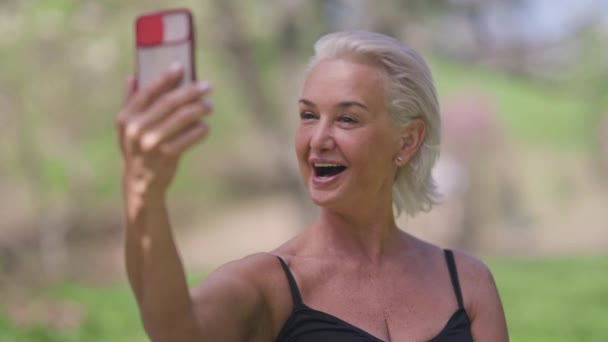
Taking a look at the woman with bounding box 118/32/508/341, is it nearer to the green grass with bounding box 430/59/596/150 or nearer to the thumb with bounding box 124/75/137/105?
the thumb with bounding box 124/75/137/105

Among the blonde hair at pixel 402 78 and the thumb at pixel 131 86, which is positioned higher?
the thumb at pixel 131 86

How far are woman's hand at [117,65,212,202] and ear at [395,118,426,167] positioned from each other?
883mm

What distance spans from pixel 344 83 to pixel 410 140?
0.25 metres

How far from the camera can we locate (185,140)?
116 centimetres

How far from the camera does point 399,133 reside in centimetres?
197

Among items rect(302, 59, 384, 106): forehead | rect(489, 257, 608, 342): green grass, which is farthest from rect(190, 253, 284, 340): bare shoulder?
rect(489, 257, 608, 342): green grass

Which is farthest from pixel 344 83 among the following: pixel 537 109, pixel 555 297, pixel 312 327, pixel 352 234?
pixel 537 109

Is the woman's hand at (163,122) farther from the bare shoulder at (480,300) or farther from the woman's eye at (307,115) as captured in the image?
the bare shoulder at (480,300)

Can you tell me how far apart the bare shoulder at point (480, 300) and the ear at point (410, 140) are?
0.27m

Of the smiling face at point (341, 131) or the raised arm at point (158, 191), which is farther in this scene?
the smiling face at point (341, 131)

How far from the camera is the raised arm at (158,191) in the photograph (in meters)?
1.16

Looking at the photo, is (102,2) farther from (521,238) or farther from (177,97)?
(177,97)

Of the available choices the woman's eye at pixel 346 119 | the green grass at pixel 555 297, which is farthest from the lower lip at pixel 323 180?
the green grass at pixel 555 297

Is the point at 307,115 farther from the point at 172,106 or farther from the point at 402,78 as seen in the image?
the point at 172,106
